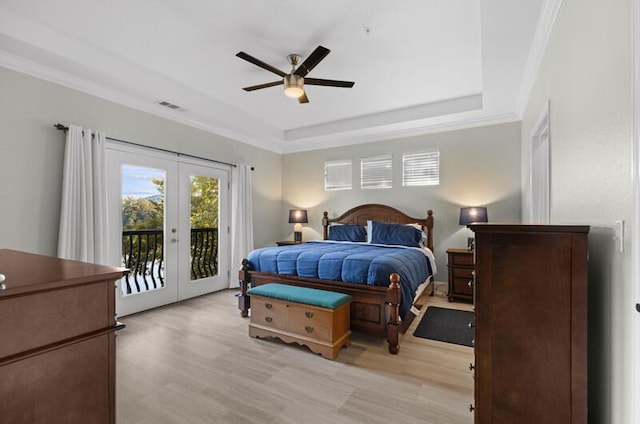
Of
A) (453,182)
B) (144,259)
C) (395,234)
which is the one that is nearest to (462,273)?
(395,234)

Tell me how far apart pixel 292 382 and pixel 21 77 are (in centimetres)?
374

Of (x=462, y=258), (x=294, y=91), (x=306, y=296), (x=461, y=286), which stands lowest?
(x=461, y=286)

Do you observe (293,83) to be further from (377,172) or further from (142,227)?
(377,172)

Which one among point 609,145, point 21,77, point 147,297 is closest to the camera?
point 609,145

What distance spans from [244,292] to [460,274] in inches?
115

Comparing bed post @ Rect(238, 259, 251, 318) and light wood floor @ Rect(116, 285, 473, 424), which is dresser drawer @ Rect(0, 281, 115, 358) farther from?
bed post @ Rect(238, 259, 251, 318)

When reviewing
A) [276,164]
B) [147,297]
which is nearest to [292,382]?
[147,297]

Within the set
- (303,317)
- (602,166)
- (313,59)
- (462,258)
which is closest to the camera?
(602,166)

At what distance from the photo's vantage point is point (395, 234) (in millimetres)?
4719

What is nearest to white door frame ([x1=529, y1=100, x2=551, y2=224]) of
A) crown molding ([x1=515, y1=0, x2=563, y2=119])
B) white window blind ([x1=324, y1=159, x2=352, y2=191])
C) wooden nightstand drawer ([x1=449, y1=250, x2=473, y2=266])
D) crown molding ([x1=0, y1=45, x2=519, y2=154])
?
crown molding ([x1=515, y1=0, x2=563, y2=119])

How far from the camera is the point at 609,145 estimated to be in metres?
1.30

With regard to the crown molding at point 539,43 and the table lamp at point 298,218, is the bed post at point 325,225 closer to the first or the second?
the table lamp at point 298,218

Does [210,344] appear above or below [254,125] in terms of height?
below

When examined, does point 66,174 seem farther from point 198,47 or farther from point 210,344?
point 210,344
